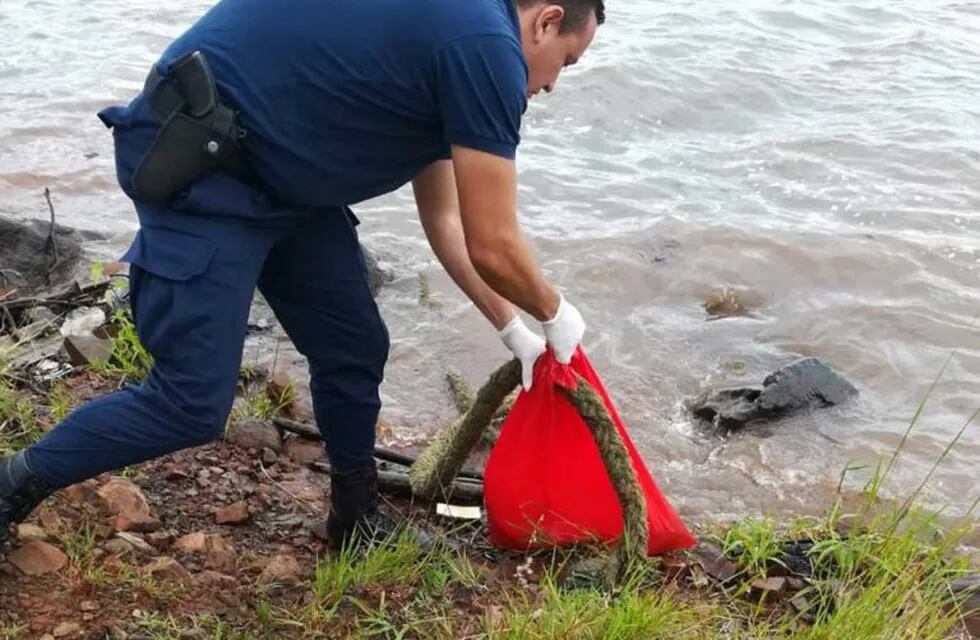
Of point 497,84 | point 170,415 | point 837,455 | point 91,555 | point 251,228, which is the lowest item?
point 837,455

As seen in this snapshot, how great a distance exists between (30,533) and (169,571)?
14.5 inches

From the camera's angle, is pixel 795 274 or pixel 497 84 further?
pixel 795 274

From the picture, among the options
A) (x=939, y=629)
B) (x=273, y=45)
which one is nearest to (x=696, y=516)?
(x=939, y=629)

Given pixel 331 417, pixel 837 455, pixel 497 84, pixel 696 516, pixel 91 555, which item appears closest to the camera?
pixel 497 84

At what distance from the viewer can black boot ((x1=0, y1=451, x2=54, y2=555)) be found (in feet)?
8.30

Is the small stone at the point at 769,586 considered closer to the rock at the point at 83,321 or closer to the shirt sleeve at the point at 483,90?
the shirt sleeve at the point at 483,90

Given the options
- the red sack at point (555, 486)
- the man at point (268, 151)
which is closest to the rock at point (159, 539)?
the man at point (268, 151)

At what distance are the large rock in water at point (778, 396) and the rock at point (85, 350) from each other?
253 centimetres

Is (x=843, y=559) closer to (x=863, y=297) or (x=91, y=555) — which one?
(x=91, y=555)

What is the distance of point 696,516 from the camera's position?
382cm

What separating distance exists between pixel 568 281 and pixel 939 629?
3629 millimetres

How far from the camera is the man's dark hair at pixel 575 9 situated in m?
2.40

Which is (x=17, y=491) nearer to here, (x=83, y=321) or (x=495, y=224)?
(x=495, y=224)

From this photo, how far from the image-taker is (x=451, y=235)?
122 inches
